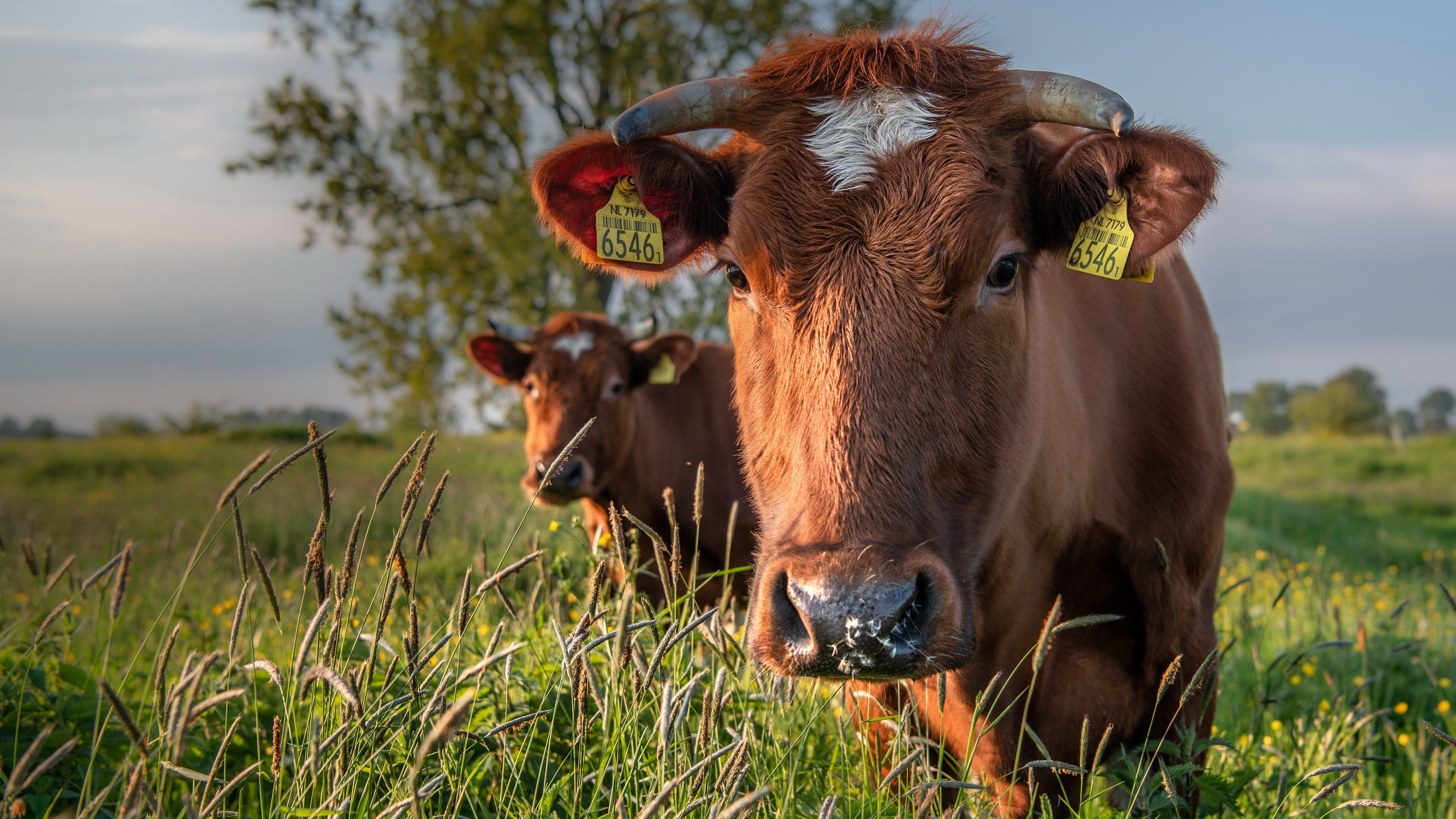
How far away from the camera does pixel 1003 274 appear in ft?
8.42

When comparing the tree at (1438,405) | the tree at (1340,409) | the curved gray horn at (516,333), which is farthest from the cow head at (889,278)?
the tree at (1438,405)

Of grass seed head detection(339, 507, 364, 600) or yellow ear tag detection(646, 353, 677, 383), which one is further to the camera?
yellow ear tag detection(646, 353, 677, 383)

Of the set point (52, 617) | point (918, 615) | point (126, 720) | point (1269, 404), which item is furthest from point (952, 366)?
point (1269, 404)

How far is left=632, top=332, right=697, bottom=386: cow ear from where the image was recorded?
7582 millimetres

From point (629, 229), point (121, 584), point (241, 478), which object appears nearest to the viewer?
point (241, 478)

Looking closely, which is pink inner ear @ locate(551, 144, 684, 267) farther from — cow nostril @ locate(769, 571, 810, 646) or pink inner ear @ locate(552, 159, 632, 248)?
cow nostril @ locate(769, 571, 810, 646)

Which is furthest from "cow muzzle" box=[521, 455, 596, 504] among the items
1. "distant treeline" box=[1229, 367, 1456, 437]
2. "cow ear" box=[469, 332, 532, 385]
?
"distant treeline" box=[1229, 367, 1456, 437]

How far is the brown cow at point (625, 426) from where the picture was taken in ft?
23.6

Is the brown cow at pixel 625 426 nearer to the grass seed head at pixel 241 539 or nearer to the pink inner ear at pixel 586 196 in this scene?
the pink inner ear at pixel 586 196

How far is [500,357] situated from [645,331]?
1332mm

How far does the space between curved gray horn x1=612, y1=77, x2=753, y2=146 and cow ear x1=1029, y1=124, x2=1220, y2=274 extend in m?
0.89

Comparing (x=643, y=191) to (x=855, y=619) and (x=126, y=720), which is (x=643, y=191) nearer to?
(x=855, y=619)

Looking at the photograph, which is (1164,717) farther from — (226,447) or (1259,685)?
(226,447)

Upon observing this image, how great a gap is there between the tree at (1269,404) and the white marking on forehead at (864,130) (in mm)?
66959
